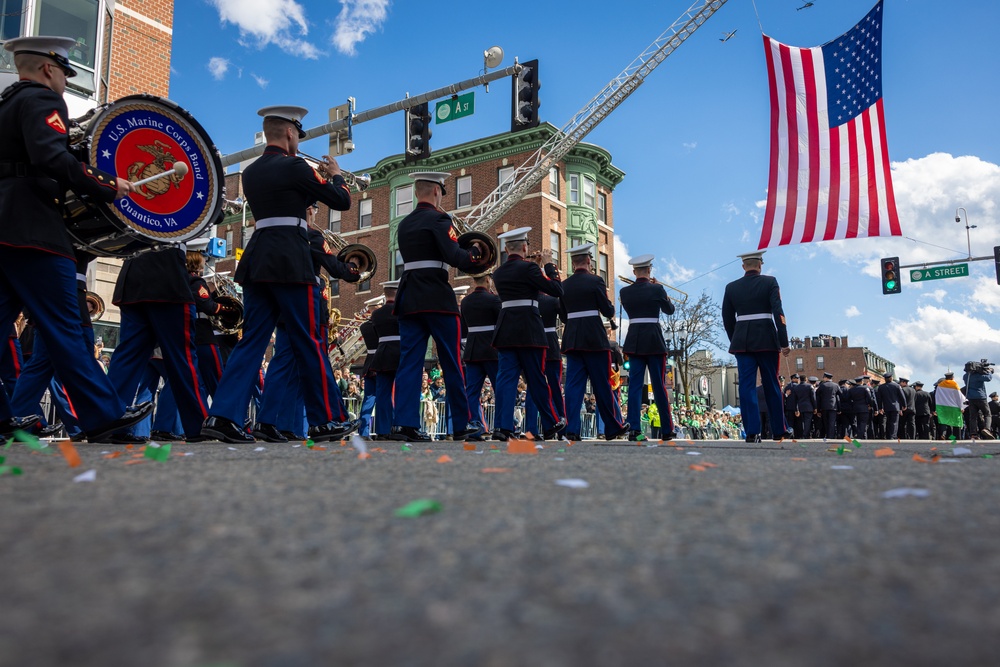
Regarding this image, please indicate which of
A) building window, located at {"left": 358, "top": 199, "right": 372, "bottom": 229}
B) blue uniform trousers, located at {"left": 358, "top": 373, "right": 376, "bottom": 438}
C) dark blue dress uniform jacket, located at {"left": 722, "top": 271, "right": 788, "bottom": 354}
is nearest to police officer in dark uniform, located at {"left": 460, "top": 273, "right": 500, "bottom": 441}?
blue uniform trousers, located at {"left": 358, "top": 373, "right": 376, "bottom": 438}

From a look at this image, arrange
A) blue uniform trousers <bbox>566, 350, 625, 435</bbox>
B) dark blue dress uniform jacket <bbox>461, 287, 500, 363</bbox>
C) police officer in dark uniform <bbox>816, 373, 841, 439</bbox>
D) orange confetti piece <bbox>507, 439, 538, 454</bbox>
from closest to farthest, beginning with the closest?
orange confetti piece <bbox>507, 439, 538, 454</bbox>, blue uniform trousers <bbox>566, 350, 625, 435</bbox>, dark blue dress uniform jacket <bbox>461, 287, 500, 363</bbox>, police officer in dark uniform <bbox>816, 373, 841, 439</bbox>

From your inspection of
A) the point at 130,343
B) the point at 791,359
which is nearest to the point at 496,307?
the point at 130,343

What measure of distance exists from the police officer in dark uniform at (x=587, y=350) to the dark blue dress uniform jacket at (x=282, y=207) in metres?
4.03

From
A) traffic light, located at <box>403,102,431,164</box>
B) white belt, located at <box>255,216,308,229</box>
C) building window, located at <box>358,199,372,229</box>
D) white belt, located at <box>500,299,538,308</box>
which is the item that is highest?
building window, located at <box>358,199,372,229</box>

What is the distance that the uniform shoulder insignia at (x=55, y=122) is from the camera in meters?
4.45

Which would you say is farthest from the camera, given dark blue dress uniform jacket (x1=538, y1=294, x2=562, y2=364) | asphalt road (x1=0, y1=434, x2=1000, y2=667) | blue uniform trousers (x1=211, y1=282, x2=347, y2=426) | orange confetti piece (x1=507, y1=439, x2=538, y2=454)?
dark blue dress uniform jacket (x1=538, y1=294, x2=562, y2=364)

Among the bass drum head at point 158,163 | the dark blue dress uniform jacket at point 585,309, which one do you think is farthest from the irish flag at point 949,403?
the bass drum head at point 158,163

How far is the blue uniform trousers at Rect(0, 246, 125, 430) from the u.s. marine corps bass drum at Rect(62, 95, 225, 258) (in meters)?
0.60

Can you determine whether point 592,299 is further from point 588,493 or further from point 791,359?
point 791,359

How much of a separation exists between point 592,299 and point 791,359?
103 m

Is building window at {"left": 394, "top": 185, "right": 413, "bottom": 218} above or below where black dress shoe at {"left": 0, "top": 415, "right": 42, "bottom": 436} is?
above

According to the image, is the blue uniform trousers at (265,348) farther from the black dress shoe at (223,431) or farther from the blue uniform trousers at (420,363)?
the blue uniform trousers at (420,363)

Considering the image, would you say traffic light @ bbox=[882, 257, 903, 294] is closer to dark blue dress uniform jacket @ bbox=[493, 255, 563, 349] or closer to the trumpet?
the trumpet

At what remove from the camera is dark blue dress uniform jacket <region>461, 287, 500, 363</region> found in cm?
1031
